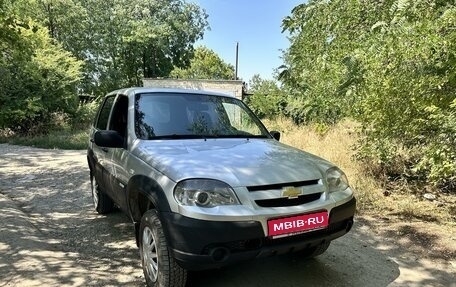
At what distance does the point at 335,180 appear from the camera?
10.6ft

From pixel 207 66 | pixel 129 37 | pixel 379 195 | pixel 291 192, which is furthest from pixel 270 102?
pixel 207 66

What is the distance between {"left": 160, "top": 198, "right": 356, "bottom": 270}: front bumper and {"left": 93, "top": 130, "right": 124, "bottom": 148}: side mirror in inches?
47.0

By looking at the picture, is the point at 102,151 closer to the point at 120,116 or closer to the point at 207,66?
the point at 120,116

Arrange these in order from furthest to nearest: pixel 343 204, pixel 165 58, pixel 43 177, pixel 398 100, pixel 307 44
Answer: pixel 165 58 < pixel 43 177 < pixel 307 44 < pixel 398 100 < pixel 343 204

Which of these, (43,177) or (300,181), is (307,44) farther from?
(43,177)

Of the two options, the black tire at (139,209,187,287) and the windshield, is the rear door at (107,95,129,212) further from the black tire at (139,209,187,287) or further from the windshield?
the black tire at (139,209,187,287)

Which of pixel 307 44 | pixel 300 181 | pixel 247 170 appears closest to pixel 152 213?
pixel 247 170

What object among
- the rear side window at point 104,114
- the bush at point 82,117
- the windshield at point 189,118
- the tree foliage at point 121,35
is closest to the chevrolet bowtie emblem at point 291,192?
the windshield at point 189,118

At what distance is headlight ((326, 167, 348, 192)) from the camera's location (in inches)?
125

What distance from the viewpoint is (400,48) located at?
4.17m

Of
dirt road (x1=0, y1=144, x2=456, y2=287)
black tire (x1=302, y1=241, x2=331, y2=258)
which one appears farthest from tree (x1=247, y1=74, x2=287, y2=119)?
black tire (x1=302, y1=241, x2=331, y2=258)

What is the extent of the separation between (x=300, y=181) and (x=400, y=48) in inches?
90.0

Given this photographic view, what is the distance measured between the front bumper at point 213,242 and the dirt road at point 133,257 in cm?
77

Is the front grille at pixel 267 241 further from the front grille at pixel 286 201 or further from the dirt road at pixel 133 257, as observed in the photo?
the dirt road at pixel 133 257
